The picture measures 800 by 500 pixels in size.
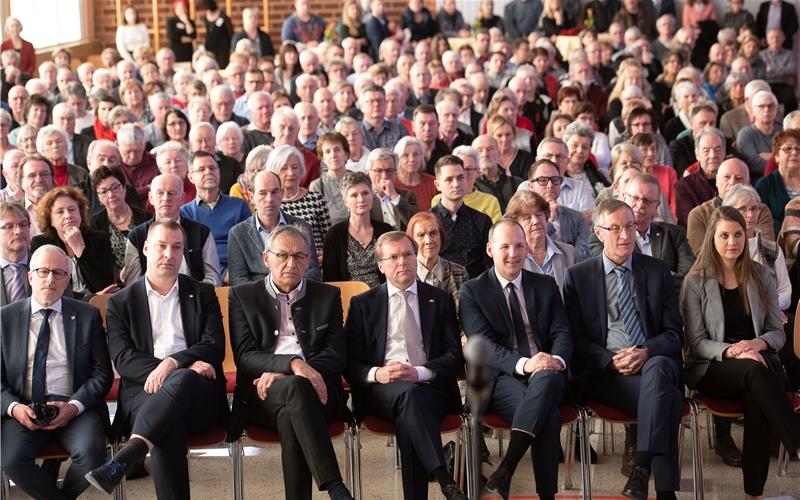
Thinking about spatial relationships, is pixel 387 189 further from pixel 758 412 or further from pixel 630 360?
pixel 758 412

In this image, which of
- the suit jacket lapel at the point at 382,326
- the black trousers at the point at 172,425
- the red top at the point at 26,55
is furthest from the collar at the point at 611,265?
the red top at the point at 26,55

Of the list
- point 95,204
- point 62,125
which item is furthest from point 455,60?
point 95,204

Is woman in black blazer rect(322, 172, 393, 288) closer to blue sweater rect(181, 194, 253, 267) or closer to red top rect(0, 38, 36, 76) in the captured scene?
blue sweater rect(181, 194, 253, 267)

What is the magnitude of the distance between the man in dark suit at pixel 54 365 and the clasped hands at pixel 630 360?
190 cm

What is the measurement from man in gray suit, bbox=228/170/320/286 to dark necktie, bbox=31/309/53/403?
1188 millimetres

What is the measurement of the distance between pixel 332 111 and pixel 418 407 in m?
4.86

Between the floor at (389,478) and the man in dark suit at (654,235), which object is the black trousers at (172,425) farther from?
the man in dark suit at (654,235)

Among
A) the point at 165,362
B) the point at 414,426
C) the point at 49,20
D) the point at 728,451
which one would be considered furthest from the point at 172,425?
the point at 49,20

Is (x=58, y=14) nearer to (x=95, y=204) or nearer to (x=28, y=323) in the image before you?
(x=95, y=204)

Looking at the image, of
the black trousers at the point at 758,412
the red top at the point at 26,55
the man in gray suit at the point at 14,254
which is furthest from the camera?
Result: the red top at the point at 26,55

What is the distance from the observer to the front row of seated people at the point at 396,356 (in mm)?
4559

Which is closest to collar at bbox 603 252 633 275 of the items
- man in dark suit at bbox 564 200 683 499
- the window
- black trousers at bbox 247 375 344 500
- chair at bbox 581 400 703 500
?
man in dark suit at bbox 564 200 683 499

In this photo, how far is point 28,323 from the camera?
473 centimetres

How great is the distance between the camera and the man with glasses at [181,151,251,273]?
21.0 feet
